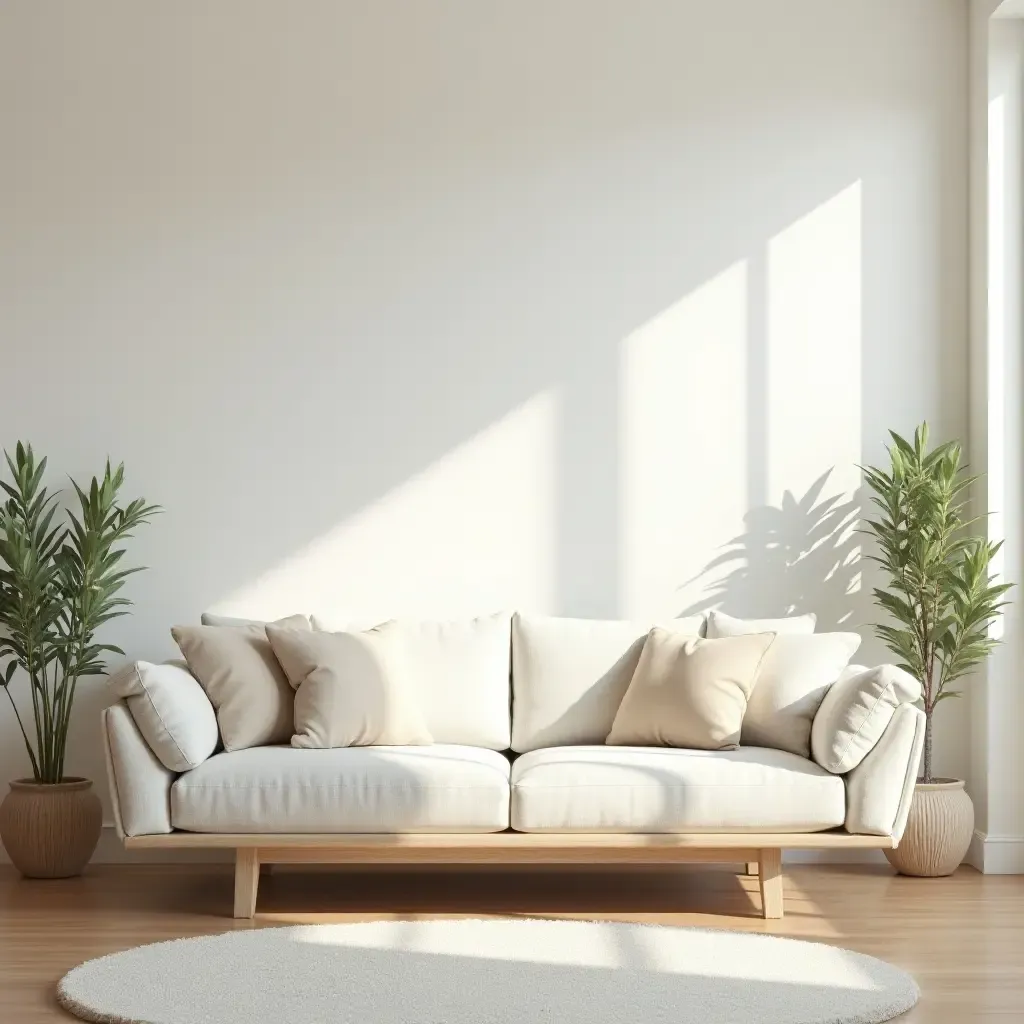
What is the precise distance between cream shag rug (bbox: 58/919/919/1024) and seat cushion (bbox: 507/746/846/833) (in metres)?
0.31

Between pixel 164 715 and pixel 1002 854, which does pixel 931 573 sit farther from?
pixel 164 715

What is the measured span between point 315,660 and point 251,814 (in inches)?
23.0

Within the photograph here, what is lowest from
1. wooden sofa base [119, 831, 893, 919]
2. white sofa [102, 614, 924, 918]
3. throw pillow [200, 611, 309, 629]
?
wooden sofa base [119, 831, 893, 919]

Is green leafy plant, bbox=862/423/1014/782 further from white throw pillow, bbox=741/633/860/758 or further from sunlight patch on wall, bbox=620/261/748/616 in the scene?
sunlight patch on wall, bbox=620/261/748/616

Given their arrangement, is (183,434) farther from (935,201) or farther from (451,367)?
(935,201)

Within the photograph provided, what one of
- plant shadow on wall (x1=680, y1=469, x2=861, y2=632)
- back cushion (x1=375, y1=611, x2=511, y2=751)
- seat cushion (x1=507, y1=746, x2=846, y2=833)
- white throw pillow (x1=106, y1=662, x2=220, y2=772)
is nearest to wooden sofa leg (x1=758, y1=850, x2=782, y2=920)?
seat cushion (x1=507, y1=746, x2=846, y2=833)

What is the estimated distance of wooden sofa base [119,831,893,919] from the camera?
163 inches

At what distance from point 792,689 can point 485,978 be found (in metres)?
1.60

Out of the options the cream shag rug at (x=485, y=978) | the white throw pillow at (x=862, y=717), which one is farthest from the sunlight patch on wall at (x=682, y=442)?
the cream shag rug at (x=485, y=978)

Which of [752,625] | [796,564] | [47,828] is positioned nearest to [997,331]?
[796,564]

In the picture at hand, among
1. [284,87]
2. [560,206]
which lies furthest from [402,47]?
[560,206]

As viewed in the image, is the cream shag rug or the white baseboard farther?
the white baseboard

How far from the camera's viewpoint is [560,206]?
210 inches

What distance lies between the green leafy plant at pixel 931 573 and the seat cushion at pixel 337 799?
1.74 meters
